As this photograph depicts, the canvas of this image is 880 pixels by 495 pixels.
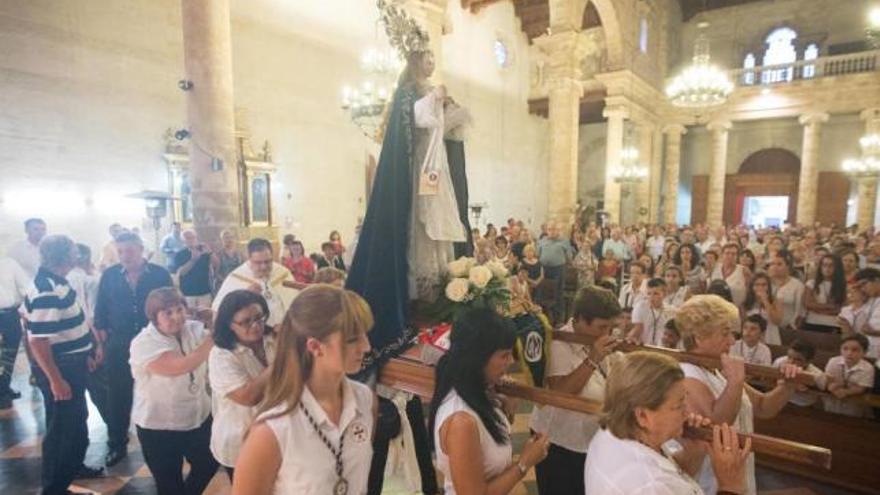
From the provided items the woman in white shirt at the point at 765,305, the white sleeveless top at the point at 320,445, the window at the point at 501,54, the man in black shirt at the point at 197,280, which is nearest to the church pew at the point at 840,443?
the woman in white shirt at the point at 765,305

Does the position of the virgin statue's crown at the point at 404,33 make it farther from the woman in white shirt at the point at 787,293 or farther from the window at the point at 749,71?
the window at the point at 749,71

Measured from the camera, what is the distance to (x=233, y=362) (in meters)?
2.26

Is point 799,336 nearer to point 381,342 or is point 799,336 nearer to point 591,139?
point 381,342

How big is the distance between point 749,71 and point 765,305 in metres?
18.9

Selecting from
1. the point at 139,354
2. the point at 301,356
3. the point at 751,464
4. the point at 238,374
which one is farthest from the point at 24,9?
the point at 751,464

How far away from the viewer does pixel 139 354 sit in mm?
2648

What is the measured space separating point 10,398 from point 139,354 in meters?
4.12

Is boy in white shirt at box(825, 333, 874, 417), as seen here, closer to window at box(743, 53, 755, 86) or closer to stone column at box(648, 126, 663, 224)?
stone column at box(648, 126, 663, 224)

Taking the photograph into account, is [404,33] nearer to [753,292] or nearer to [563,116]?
[753,292]

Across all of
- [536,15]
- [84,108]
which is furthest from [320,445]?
[536,15]

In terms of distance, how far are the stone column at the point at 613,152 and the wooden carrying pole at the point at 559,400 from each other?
14185 millimetres

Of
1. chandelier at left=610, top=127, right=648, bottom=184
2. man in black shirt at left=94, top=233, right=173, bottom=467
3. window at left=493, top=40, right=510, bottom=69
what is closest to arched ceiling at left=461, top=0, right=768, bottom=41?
window at left=493, top=40, right=510, bottom=69

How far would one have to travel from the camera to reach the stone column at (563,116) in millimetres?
11891

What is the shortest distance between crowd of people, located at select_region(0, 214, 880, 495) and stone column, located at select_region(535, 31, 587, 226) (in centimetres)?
685
